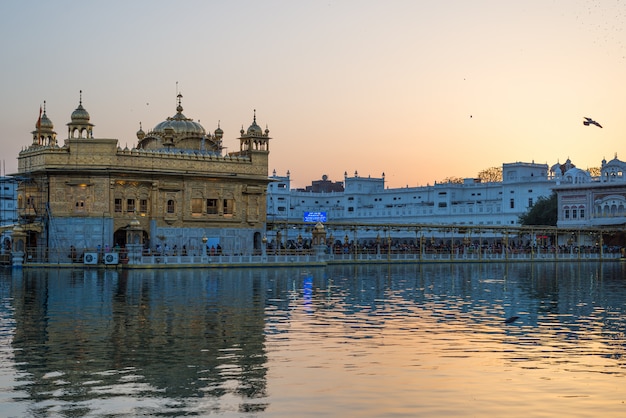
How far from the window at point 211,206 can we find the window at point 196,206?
21.8 inches

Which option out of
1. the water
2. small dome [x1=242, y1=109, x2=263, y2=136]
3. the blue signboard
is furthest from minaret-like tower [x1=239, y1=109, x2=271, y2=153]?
the blue signboard

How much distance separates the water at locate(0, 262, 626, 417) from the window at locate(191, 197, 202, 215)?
32037 millimetres

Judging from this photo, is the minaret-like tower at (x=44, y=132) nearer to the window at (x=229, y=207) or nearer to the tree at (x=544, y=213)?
the window at (x=229, y=207)

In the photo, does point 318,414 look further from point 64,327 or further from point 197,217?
point 197,217

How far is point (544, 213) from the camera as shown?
4626 inches

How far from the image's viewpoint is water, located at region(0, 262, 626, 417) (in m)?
13.2

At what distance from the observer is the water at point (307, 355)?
13219 mm

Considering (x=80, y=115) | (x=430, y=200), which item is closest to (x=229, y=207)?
(x=80, y=115)

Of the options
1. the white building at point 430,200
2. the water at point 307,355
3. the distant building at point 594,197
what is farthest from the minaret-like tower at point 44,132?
the distant building at point 594,197

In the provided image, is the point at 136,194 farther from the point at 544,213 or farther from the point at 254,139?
the point at 544,213

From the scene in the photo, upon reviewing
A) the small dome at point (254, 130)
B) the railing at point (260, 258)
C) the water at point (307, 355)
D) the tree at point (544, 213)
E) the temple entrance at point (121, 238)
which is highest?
the small dome at point (254, 130)

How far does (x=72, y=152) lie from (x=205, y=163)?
376 inches

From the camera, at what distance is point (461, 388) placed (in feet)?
47.3

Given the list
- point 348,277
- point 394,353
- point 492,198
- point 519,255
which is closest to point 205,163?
point 348,277
